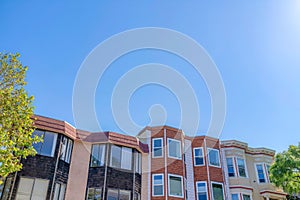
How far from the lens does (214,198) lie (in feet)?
68.9

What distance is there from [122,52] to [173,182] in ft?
36.3

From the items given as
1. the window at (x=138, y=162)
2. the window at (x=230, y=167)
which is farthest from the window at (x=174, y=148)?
the window at (x=230, y=167)

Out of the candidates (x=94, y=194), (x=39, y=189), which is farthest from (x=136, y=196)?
(x=39, y=189)

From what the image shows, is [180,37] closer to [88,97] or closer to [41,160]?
[88,97]

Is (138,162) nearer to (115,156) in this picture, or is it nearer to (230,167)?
(115,156)

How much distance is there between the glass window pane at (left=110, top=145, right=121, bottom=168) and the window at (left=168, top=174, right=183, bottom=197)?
4.07 metres

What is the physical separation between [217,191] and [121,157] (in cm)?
843

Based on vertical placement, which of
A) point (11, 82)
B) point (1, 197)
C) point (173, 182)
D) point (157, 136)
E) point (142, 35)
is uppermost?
point (142, 35)

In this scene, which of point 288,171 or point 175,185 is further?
point 175,185

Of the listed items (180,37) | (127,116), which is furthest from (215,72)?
(127,116)

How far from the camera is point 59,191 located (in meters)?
16.3

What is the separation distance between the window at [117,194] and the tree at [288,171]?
36.3 feet

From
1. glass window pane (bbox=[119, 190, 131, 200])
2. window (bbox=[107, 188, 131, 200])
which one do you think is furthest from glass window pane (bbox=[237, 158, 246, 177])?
window (bbox=[107, 188, 131, 200])

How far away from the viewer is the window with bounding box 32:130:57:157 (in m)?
16.3
